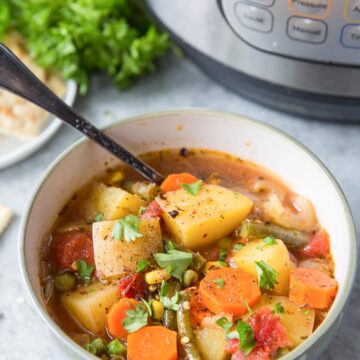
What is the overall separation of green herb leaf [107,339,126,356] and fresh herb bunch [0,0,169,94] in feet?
2.91

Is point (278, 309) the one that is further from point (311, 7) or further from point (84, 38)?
point (84, 38)

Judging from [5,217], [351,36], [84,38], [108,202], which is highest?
[351,36]

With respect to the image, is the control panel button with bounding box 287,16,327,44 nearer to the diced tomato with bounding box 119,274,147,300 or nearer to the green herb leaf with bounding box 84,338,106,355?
the diced tomato with bounding box 119,274,147,300

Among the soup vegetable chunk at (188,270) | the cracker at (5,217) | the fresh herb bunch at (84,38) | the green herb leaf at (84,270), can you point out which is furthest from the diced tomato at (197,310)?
the fresh herb bunch at (84,38)

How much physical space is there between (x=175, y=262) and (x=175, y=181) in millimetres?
256

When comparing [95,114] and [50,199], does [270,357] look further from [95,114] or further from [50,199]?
[95,114]

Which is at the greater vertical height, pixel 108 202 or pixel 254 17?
pixel 254 17

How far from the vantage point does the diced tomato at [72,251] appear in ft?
4.77

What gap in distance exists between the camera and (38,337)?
1.51 m

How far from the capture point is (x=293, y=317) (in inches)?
51.9

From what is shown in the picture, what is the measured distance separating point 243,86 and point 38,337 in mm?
872

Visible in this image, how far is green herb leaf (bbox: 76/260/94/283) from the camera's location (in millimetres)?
1426

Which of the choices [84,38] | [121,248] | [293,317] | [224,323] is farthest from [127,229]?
[84,38]

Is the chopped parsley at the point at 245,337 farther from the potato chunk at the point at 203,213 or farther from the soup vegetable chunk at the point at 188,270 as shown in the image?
the potato chunk at the point at 203,213
